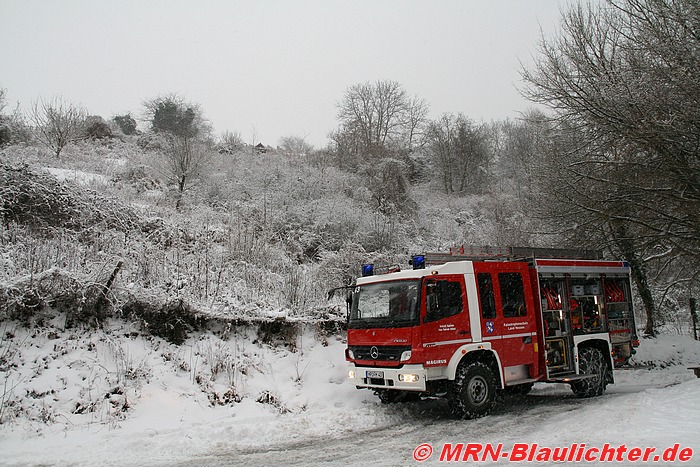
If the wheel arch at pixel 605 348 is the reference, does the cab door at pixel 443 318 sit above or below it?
above

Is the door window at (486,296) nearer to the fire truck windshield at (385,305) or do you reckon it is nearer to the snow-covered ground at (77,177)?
the fire truck windshield at (385,305)

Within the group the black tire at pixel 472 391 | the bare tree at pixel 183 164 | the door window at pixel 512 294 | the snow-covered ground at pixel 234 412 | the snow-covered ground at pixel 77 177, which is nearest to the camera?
the snow-covered ground at pixel 234 412

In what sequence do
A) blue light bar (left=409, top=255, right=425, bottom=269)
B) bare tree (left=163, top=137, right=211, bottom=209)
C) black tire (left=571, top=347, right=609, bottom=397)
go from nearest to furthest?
1. blue light bar (left=409, top=255, right=425, bottom=269)
2. black tire (left=571, top=347, right=609, bottom=397)
3. bare tree (left=163, top=137, right=211, bottom=209)

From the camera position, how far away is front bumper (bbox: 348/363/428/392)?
8047 millimetres

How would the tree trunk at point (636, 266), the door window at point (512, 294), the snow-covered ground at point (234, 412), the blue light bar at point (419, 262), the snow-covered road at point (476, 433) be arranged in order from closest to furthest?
the snow-covered road at point (476, 433)
the snow-covered ground at point (234, 412)
the blue light bar at point (419, 262)
the door window at point (512, 294)
the tree trunk at point (636, 266)

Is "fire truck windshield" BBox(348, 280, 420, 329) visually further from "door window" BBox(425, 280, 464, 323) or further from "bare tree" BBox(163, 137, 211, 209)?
→ "bare tree" BBox(163, 137, 211, 209)

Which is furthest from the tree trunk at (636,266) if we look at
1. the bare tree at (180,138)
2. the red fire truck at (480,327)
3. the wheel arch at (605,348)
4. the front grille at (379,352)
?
the bare tree at (180,138)

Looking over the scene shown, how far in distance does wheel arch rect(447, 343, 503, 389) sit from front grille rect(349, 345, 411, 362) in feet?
2.88

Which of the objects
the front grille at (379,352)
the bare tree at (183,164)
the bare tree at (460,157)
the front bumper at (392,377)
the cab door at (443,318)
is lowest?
the front bumper at (392,377)

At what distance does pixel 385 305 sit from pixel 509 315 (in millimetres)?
2468

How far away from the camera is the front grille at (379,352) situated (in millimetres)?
8297

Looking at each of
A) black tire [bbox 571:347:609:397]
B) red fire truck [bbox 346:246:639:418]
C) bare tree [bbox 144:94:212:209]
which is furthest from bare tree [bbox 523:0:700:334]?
bare tree [bbox 144:94:212:209]

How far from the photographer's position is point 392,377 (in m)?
8.29

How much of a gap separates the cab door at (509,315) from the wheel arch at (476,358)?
12 cm
